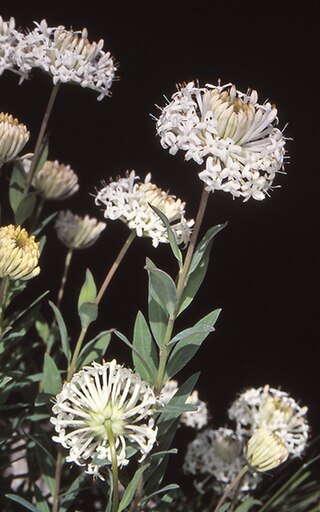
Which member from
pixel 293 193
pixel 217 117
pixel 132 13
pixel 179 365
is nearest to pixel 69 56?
pixel 217 117

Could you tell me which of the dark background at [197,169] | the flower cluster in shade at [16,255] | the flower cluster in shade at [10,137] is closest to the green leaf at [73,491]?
the flower cluster in shade at [16,255]

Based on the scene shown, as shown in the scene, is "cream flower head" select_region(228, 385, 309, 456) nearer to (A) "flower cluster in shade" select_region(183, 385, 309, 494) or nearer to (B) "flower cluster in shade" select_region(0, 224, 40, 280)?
(A) "flower cluster in shade" select_region(183, 385, 309, 494)

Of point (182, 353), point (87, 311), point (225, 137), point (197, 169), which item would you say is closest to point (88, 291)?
point (87, 311)

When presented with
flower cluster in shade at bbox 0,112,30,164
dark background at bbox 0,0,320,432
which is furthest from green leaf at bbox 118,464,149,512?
dark background at bbox 0,0,320,432

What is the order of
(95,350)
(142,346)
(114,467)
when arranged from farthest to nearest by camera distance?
(95,350) → (142,346) → (114,467)

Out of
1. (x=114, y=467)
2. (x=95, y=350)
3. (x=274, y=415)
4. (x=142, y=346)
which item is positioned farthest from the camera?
(x=274, y=415)

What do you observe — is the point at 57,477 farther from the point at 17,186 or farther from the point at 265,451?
the point at 17,186

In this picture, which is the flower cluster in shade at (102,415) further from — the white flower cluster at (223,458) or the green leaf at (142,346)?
the white flower cluster at (223,458)
